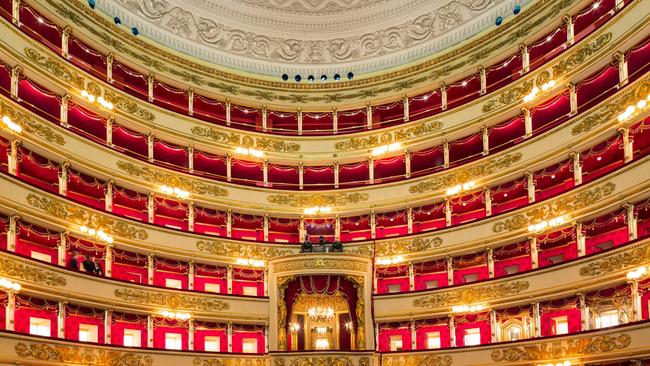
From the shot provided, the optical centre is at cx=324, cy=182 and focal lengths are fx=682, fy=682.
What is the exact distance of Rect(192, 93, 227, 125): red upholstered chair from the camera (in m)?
37.6

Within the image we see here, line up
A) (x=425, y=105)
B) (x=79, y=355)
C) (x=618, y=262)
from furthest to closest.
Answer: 1. (x=425, y=105)
2. (x=79, y=355)
3. (x=618, y=262)

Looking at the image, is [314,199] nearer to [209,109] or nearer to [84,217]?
[209,109]

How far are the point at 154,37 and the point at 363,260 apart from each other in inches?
650

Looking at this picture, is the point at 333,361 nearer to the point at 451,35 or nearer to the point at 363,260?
the point at 363,260

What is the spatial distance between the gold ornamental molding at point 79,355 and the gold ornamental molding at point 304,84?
14595 mm

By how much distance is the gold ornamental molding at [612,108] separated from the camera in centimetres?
2494

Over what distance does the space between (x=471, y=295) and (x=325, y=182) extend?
37.8ft

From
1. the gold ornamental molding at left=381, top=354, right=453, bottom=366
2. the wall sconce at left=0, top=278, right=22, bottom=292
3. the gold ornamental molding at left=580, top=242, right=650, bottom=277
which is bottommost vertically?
the gold ornamental molding at left=381, top=354, right=453, bottom=366

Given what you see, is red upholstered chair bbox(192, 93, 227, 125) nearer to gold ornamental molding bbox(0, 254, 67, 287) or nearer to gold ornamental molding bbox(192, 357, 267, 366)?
gold ornamental molding bbox(192, 357, 267, 366)

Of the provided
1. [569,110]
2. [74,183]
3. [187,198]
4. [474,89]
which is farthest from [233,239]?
[569,110]

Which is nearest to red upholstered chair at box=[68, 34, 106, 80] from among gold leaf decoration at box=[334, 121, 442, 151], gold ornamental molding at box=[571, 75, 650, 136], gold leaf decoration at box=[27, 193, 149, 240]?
gold leaf decoration at box=[27, 193, 149, 240]

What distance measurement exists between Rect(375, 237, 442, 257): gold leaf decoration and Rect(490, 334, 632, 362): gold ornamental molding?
6.49 meters

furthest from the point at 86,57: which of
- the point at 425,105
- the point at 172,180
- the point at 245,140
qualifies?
the point at 425,105

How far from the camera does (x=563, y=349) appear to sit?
1066 inches
